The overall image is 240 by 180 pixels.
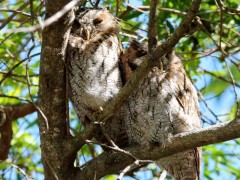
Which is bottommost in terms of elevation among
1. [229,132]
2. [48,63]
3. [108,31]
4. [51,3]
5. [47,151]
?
[229,132]

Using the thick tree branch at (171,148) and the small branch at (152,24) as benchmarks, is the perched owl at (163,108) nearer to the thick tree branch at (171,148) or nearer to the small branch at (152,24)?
the thick tree branch at (171,148)

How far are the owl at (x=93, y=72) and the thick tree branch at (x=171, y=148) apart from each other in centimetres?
38

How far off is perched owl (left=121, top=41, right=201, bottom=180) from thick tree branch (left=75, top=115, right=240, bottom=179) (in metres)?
0.26

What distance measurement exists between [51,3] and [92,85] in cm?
75

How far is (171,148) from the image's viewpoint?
110 inches

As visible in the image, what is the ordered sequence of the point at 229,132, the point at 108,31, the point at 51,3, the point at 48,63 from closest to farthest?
the point at 229,132
the point at 51,3
the point at 48,63
the point at 108,31

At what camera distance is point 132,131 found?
3.39 metres

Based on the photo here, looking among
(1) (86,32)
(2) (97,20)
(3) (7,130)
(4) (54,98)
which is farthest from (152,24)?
(3) (7,130)

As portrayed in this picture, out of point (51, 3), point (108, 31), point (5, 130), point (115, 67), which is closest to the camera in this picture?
point (51, 3)

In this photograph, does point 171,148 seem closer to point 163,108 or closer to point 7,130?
point 163,108

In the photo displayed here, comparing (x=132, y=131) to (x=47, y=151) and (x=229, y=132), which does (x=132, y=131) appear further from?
(x=229, y=132)

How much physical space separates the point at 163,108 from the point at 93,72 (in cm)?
52

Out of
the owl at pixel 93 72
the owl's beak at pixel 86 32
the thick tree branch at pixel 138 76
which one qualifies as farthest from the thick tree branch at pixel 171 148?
the owl's beak at pixel 86 32

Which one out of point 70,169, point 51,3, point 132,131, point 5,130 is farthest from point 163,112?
point 5,130
